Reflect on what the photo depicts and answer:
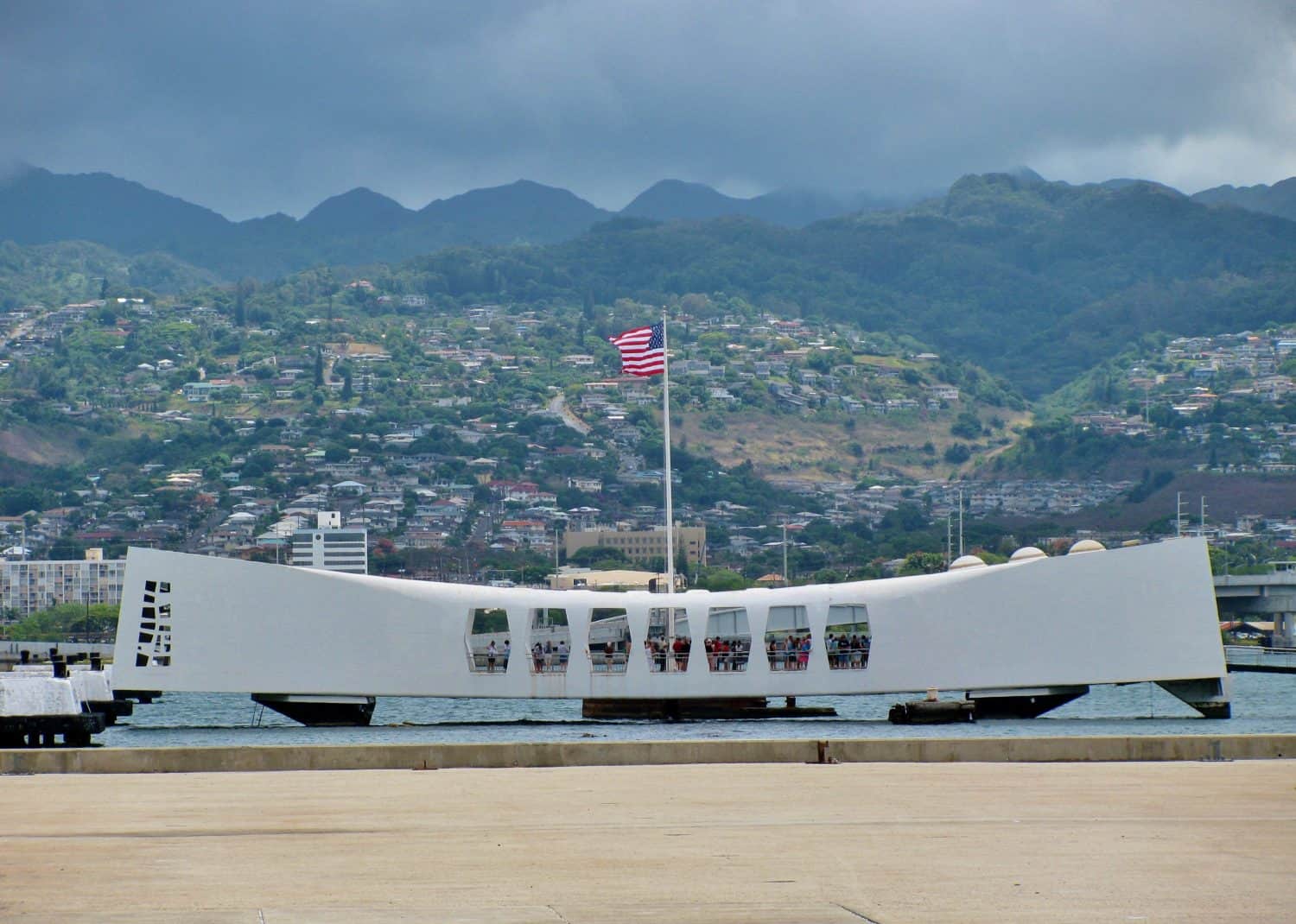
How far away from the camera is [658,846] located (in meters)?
15.1

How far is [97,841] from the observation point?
1538cm

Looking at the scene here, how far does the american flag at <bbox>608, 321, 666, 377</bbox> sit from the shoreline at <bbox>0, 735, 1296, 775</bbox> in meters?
24.8

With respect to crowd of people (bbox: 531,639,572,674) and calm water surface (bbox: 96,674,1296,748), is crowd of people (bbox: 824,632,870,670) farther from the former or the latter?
crowd of people (bbox: 531,639,572,674)

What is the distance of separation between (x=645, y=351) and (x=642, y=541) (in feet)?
433

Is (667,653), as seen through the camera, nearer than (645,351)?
Yes

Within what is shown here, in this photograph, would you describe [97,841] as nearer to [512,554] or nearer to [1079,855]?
[1079,855]

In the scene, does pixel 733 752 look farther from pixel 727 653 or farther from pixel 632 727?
pixel 727 653

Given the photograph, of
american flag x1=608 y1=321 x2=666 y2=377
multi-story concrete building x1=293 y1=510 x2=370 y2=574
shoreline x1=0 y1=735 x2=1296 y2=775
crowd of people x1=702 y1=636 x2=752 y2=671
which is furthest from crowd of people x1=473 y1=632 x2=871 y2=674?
multi-story concrete building x1=293 y1=510 x2=370 y2=574

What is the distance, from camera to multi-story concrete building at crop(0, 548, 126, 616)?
554ft

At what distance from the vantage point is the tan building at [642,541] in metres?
172

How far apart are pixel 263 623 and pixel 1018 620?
15.4 m

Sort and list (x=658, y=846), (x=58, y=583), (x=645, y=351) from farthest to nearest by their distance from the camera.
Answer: (x=58, y=583) → (x=645, y=351) → (x=658, y=846)

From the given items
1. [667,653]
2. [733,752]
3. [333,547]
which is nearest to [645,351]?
[667,653]

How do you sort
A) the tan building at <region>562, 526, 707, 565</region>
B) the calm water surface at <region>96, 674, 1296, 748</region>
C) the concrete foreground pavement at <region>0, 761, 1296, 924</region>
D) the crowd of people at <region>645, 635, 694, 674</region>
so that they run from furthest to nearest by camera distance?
the tan building at <region>562, 526, 707, 565</region> < the crowd of people at <region>645, 635, 694, 674</region> < the calm water surface at <region>96, 674, 1296, 748</region> < the concrete foreground pavement at <region>0, 761, 1296, 924</region>
